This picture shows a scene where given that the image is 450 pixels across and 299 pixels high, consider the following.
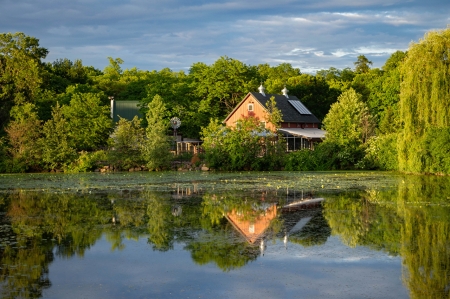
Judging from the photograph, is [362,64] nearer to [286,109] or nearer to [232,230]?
[286,109]

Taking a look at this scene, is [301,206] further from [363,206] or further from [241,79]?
[241,79]

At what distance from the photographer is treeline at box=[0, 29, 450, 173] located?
3625 centimetres

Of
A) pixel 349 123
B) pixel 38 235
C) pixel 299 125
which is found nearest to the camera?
A: pixel 38 235

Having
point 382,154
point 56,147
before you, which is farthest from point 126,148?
point 382,154

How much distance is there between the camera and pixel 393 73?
5738 centimetres

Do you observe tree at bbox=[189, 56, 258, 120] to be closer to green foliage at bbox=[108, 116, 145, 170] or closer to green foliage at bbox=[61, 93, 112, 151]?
green foliage at bbox=[61, 93, 112, 151]

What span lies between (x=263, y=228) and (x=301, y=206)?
16.4 feet

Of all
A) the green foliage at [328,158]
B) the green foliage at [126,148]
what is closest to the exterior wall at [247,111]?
the green foliage at [328,158]

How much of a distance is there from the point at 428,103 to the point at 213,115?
29.0 meters

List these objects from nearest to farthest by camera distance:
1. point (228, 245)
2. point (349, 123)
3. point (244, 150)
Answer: point (228, 245)
point (244, 150)
point (349, 123)

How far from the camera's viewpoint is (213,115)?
204ft

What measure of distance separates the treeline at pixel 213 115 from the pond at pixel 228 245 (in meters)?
11.3

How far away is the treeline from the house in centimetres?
310

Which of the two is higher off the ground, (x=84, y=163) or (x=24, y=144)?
(x=24, y=144)
